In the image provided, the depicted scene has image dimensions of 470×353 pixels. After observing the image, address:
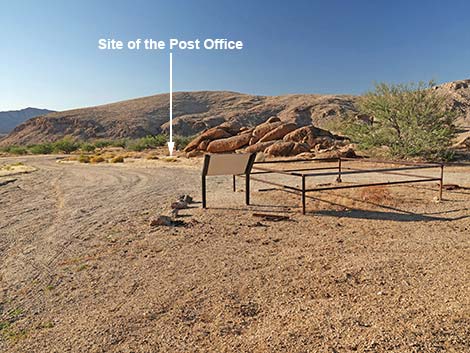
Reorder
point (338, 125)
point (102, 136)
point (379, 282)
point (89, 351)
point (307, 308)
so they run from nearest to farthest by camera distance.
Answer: point (89, 351) → point (307, 308) → point (379, 282) → point (338, 125) → point (102, 136)

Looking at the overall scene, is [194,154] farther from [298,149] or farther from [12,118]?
[12,118]

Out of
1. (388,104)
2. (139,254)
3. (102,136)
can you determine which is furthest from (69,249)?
(102,136)

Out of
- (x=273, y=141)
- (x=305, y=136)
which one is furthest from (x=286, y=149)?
(x=305, y=136)

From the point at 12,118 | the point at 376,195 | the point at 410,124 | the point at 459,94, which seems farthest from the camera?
the point at 12,118

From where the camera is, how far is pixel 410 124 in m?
19.8

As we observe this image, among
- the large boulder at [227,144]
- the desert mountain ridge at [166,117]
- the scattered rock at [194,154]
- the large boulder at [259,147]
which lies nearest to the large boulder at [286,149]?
the large boulder at [259,147]

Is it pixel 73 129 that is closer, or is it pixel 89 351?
pixel 89 351

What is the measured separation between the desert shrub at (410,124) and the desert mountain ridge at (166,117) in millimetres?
46210

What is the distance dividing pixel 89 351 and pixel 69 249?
9.58 ft

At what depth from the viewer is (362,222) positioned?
21.7 ft

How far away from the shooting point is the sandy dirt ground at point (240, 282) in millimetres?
2939

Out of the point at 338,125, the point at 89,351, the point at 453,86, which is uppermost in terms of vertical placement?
the point at 453,86

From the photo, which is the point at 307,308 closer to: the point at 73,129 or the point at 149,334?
the point at 149,334

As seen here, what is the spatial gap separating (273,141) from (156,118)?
61.0 metres
